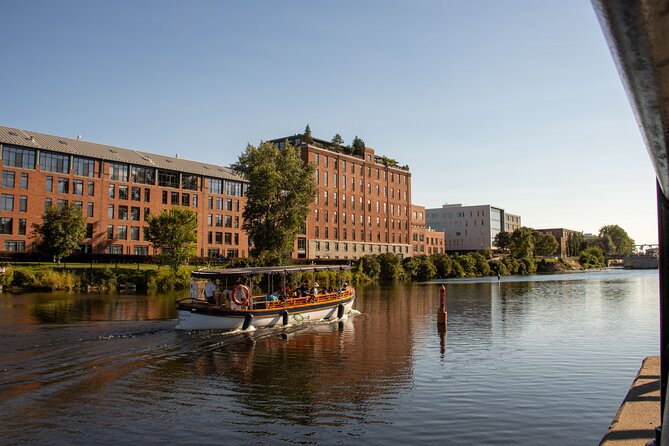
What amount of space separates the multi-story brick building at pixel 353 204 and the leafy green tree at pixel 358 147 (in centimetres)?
37

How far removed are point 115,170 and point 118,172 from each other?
61 centimetres

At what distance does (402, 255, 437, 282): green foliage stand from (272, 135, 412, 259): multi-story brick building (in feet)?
44.3

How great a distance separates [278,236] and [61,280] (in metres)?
24.9

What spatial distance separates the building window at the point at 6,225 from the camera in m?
74.2

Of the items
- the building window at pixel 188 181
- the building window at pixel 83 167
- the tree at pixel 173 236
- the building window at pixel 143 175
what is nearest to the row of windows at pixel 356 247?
the building window at pixel 188 181

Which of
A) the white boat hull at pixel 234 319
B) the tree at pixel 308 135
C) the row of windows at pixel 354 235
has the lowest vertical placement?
the white boat hull at pixel 234 319

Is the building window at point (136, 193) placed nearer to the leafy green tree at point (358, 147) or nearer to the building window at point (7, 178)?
the building window at point (7, 178)

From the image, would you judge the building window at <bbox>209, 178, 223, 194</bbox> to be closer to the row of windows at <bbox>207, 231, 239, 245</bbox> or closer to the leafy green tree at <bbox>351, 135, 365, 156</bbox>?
the row of windows at <bbox>207, 231, 239, 245</bbox>

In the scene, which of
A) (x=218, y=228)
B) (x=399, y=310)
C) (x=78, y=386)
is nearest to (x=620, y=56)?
(x=78, y=386)

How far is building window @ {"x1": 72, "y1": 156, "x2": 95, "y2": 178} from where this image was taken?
8374cm

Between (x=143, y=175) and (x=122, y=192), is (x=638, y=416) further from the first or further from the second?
(x=143, y=175)

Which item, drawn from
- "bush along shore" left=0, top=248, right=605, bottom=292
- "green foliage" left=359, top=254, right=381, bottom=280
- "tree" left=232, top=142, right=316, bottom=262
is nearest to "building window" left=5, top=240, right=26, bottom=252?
"bush along shore" left=0, top=248, right=605, bottom=292

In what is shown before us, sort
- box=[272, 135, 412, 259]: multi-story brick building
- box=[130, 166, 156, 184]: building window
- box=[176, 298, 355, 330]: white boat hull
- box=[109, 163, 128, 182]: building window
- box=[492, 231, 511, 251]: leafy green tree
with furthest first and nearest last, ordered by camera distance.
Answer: box=[492, 231, 511, 251]: leafy green tree, box=[272, 135, 412, 259]: multi-story brick building, box=[130, 166, 156, 184]: building window, box=[109, 163, 128, 182]: building window, box=[176, 298, 355, 330]: white boat hull

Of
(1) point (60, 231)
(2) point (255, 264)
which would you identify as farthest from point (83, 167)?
(2) point (255, 264)
